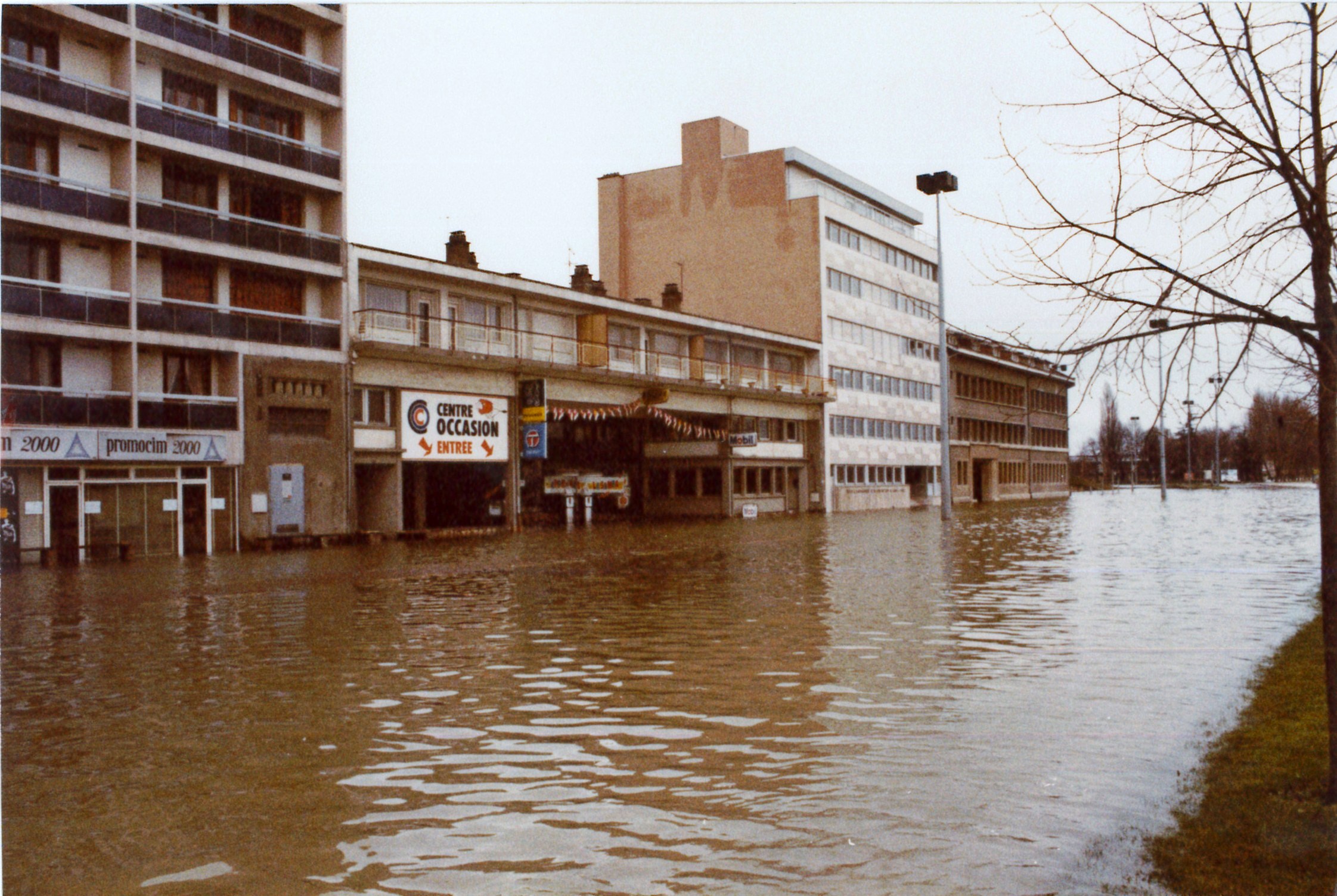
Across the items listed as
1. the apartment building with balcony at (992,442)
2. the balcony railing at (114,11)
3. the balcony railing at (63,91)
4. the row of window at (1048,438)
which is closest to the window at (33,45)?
the balcony railing at (63,91)

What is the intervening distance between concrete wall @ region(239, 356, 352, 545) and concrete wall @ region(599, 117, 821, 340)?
29.2 m

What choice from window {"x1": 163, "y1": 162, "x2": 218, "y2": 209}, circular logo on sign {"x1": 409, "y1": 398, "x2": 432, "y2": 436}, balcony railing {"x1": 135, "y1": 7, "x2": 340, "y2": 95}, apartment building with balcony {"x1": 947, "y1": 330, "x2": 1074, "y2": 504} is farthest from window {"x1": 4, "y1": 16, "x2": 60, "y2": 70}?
apartment building with balcony {"x1": 947, "y1": 330, "x2": 1074, "y2": 504}

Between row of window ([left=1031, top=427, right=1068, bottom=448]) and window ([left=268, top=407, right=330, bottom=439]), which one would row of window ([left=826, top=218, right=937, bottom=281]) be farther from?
window ([left=268, top=407, right=330, bottom=439])

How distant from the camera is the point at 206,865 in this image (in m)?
4.94

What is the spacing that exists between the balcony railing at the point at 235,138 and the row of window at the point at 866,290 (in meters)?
32.8

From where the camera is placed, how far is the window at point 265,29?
107ft

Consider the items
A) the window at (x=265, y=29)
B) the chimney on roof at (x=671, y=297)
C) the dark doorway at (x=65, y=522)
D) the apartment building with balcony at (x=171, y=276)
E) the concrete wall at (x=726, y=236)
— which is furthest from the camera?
the concrete wall at (x=726, y=236)

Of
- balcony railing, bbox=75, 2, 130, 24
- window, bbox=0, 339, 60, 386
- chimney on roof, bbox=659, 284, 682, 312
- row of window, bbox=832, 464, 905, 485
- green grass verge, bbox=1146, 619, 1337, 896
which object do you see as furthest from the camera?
row of window, bbox=832, 464, 905, 485

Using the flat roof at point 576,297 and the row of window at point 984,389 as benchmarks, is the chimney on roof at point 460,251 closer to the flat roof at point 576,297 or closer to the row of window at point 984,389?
the flat roof at point 576,297

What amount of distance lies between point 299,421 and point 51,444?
7195 mm

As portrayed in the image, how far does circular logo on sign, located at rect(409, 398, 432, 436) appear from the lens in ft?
119

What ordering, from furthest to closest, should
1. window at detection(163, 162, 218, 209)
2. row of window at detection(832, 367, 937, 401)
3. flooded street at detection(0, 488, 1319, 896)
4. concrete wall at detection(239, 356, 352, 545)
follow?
1. row of window at detection(832, 367, 937, 401)
2. concrete wall at detection(239, 356, 352, 545)
3. window at detection(163, 162, 218, 209)
4. flooded street at detection(0, 488, 1319, 896)

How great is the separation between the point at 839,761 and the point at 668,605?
8623 mm

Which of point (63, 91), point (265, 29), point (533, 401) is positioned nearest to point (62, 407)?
point (63, 91)
